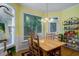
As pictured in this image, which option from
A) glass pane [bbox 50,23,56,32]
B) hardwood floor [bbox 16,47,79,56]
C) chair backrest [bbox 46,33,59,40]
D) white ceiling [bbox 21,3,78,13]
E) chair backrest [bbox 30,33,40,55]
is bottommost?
hardwood floor [bbox 16,47,79,56]

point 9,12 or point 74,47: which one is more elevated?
point 9,12

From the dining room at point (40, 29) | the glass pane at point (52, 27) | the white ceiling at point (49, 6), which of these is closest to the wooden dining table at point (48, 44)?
the dining room at point (40, 29)

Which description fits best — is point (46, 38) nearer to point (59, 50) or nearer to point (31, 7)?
point (59, 50)

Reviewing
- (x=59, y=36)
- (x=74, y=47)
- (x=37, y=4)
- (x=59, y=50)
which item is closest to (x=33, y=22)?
(x=37, y=4)

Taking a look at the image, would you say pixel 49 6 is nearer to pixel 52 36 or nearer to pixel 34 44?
pixel 52 36

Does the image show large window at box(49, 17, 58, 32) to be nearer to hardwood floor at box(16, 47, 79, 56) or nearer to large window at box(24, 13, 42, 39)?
large window at box(24, 13, 42, 39)

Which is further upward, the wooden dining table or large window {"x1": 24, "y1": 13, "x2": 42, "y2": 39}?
large window {"x1": 24, "y1": 13, "x2": 42, "y2": 39}

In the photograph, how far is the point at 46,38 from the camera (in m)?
2.13

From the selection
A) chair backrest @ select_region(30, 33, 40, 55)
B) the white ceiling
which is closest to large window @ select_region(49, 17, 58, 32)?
the white ceiling

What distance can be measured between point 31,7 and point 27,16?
0.17 meters

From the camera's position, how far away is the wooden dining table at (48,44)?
6.95ft

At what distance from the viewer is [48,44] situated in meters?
2.13

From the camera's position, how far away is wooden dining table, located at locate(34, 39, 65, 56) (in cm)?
212

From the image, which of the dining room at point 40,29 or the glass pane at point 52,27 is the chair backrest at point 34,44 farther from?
the glass pane at point 52,27
